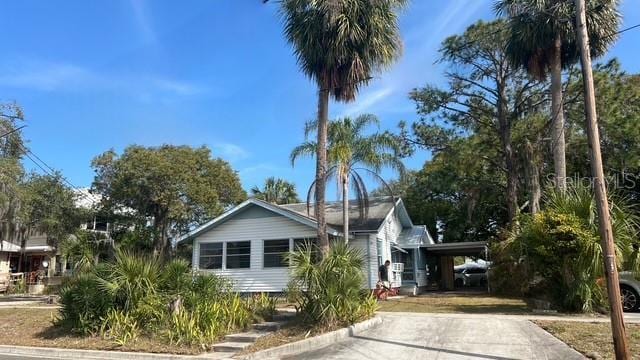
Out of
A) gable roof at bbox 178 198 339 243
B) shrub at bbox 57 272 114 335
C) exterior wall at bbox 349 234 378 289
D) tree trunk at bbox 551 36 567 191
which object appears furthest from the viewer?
exterior wall at bbox 349 234 378 289

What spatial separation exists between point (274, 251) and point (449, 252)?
566 inches

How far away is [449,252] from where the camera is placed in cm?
3359

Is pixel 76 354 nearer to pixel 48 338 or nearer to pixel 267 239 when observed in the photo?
pixel 48 338

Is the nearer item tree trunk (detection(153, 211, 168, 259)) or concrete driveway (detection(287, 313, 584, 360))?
concrete driveway (detection(287, 313, 584, 360))

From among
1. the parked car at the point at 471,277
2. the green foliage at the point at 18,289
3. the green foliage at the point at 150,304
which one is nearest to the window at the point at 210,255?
the green foliage at the point at 150,304

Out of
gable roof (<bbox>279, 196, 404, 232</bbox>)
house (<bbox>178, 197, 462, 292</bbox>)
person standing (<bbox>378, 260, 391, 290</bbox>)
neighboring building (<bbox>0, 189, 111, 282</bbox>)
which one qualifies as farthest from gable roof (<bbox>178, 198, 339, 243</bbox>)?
neighboring building (<bbox>0, 189, 111, 282</bbox>)

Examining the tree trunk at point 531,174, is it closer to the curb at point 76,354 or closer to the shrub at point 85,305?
the curb at point 76,354

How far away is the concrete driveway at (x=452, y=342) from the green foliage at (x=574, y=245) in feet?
8.35

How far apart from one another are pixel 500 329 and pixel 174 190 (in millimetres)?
21709

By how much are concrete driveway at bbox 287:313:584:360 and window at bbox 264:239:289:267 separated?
11084 mm

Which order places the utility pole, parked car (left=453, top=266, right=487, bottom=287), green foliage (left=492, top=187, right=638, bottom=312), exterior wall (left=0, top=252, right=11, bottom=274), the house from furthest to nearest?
exterior wall (left=0, top=252, right=11, bottom=274), parked car (left=453, top=266, right=487, bottom=287), the house, green foliage (left=492, top=187, right=638, bottom=312), the utility pole

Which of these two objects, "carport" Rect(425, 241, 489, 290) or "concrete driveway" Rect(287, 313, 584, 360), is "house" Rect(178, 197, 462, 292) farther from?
"concrete driveway" Rect(287, 313, 584, 360)

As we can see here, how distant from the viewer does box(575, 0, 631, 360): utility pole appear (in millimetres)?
8320

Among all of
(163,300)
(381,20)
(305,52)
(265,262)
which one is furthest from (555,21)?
(163,300)
